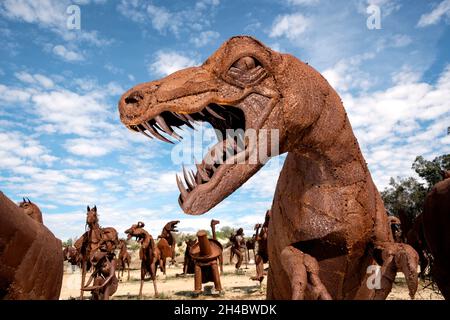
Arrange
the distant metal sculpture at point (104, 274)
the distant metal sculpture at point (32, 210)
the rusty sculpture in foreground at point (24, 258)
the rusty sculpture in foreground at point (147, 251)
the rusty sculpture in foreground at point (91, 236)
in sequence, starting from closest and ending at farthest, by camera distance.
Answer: the rusty sculpture in foreground at point (24, 258), the distant metal sculpture at point (32, 210), the distant metal sculpture at point (104, 274), the rusty sculpture in foreground at point (91, 236), the rusty sculpture in foreground at point (147, 251)

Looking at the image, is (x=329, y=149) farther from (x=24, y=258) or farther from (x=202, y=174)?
(x=24, y=258)

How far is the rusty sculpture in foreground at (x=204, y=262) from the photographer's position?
43.4 feet

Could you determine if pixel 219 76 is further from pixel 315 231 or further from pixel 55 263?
pixel 55 263

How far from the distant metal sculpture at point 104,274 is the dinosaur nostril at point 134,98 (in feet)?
26.8

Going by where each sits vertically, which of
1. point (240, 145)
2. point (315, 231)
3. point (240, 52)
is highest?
point (240, 52)

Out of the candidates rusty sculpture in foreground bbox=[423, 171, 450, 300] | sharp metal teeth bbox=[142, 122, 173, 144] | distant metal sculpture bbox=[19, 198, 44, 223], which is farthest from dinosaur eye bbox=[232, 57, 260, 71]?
distant metal sculpture bbox=[19, 198, 44, 223]

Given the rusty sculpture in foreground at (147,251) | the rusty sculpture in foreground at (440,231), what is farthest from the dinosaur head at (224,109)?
the rusty sculpture in foreground at (147,251)

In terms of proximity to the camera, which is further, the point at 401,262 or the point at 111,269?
the point at 111,269

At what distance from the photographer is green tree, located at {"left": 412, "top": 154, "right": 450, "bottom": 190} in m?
29.6

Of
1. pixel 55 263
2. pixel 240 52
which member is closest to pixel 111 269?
pixel 55 263

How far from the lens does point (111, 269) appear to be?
380 inches

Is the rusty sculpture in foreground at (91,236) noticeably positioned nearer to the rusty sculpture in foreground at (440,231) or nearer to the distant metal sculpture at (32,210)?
the distant metal sculpture at (32,210)
